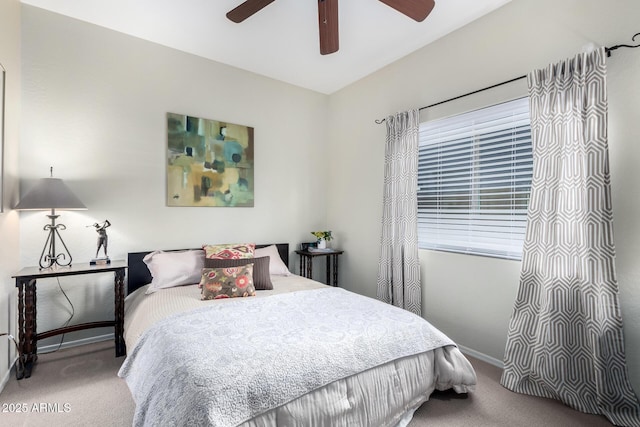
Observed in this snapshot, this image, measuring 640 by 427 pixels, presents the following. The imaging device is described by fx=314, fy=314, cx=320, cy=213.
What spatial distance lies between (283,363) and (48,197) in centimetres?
221

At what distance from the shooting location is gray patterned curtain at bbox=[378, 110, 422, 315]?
9.87 feet

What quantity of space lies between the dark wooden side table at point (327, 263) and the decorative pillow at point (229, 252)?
88 cm

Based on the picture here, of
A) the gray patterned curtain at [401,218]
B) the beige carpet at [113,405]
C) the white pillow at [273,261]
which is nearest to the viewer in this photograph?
the beige carpet at [113,405]

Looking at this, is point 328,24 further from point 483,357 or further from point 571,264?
point 483,357

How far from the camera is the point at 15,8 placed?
2.41m

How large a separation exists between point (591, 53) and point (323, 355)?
2399mm

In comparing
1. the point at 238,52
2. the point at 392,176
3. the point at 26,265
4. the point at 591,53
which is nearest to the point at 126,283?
the point at 26,265

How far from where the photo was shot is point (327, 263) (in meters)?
A: 4.04

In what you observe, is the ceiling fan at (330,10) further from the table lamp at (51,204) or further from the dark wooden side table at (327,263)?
the dark wooden side table at (327,263)

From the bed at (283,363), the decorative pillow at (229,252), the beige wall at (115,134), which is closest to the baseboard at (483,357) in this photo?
the bed at (283,363)

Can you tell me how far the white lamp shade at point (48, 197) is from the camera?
7.46 feet

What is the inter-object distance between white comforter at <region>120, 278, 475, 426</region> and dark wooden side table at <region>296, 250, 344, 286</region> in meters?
1.48

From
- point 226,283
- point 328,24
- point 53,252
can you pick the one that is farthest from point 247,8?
point 53,252

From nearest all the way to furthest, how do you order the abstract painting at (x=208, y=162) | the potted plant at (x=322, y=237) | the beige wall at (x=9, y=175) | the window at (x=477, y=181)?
1. the beige wall at (x=9, y=175)
2. the window at (x=477, y=181)
3. the abstract painting at (x=208, y=162)
4. the potted plant at (x=322, y=237)
